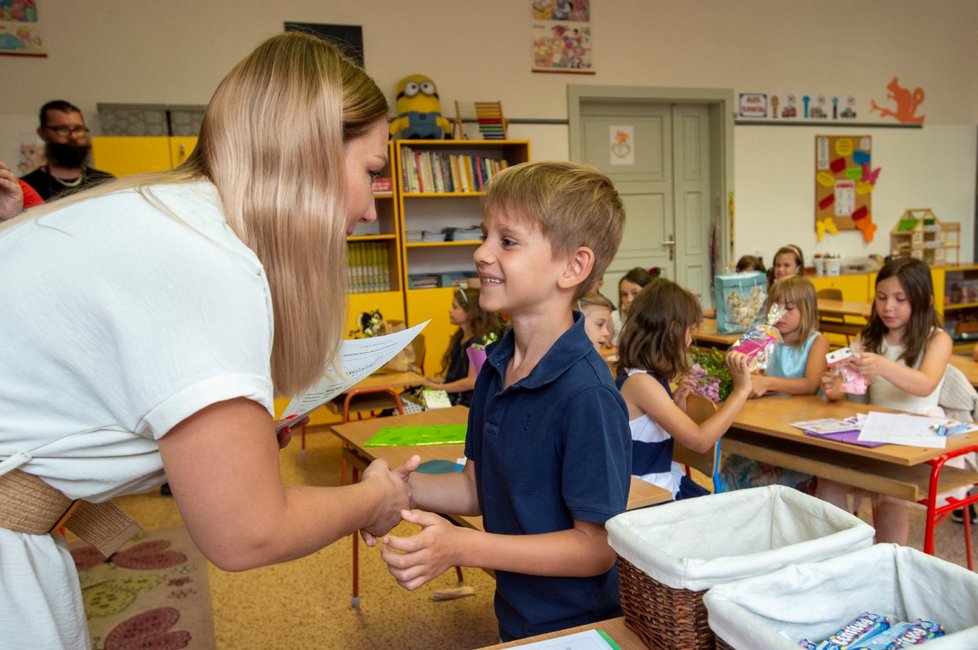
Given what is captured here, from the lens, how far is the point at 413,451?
7.57ft

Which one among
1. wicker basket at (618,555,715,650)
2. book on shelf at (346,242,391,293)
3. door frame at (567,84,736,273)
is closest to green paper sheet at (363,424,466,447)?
wicker basket at (618,555,715,650)

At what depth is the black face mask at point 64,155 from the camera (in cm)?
397

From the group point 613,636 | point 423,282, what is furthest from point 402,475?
point 423,282

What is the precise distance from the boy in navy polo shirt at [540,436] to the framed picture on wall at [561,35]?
550 centimetres

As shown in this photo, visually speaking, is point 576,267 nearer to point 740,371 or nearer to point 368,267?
point 740,371

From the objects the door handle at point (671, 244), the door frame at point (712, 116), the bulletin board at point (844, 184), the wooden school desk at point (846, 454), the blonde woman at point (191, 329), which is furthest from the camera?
the bulletin board at point (844, 184)

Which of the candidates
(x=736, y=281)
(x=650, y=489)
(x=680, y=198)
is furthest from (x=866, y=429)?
(x=680, y=198)

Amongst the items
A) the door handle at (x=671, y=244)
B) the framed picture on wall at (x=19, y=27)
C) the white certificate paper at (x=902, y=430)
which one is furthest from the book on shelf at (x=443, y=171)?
the white certificate paper at (x=902, y=430)

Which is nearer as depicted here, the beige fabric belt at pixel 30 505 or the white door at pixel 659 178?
the beige fabric belt at pixel 30 505

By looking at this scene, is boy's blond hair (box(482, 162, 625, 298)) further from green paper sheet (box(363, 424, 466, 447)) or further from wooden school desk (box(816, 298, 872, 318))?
wooden school desk (box(816, 298, 872, 318))

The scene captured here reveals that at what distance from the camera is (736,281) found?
169 inches

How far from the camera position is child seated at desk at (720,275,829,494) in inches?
117

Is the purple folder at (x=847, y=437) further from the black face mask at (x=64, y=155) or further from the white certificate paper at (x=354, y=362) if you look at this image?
the black face mask at (x=64, y=155)

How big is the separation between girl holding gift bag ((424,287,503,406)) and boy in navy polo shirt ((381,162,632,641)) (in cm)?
214
